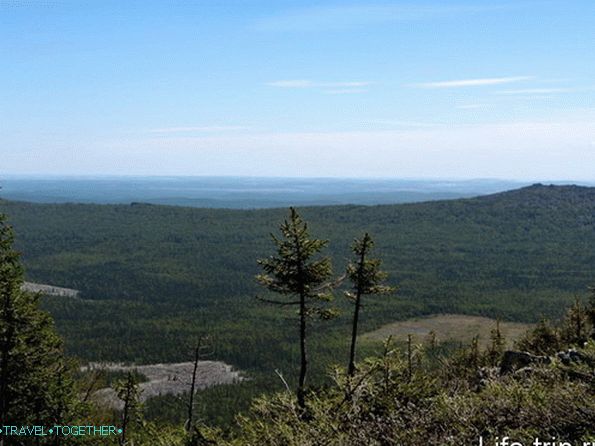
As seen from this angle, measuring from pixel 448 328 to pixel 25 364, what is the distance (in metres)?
144

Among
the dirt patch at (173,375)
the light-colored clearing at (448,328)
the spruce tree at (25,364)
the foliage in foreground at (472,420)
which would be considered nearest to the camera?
the foliage in foreground at (472,420)

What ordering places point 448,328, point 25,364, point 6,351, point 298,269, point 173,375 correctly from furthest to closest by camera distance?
point 448,328, point 173,375, point 298,269, point 25,364, point 6,351

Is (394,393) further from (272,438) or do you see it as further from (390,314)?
(390,314)

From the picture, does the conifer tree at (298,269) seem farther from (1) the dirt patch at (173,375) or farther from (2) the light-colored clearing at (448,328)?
(2) the light-colored clearing at (448,328)

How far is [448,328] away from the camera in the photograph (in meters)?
154

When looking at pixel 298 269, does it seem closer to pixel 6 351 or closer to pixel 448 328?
pixel 6 351

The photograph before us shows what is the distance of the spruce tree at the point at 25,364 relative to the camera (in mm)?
21359

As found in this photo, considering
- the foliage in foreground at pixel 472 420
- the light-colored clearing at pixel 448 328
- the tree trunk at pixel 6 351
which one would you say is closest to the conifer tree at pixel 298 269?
the tree trunk at pixel 6 351

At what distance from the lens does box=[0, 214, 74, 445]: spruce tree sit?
21.4 meters

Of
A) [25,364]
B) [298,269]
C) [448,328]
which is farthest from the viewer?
[448,328]

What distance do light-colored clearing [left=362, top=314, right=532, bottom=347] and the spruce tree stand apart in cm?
11831

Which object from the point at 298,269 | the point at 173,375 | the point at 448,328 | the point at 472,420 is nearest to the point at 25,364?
the point at 298,269

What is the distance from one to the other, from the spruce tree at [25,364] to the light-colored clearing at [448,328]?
11831cm

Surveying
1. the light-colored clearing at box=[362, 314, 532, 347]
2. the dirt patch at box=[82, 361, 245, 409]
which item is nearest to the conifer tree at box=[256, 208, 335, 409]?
the dirt patch at box=[82, 361, 245, 409]
